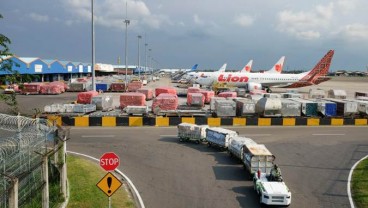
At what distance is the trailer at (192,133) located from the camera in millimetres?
29027

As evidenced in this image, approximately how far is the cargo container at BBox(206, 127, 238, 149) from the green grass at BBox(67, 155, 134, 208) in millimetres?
9320

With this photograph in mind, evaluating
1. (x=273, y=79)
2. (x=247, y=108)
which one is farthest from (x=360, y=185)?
(x=273, y=79)

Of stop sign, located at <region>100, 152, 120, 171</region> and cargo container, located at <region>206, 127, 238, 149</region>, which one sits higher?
stop sign, located at <region>100, 152, 120, 171</region>

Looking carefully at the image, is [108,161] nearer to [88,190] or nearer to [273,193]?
[88,190]

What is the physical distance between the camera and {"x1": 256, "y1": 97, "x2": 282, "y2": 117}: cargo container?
37.6 meters

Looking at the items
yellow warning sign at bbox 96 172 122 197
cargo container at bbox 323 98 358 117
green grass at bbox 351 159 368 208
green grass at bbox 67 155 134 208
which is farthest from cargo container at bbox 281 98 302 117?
yellow warning sign at bbox 96 172 122 197

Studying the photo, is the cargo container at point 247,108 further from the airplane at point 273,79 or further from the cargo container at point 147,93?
the airplane at point 273,79

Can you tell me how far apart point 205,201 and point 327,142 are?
696 inches

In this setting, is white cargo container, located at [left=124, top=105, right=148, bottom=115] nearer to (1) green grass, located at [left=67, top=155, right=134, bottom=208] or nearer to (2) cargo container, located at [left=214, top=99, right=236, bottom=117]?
(2) cargo container, located at [left=214, top=99, right=236, bottom=117]

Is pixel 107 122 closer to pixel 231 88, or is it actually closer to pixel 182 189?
pixel 182 189

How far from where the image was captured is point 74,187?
A: 714 inches

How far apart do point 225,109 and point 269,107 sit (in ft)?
15.4

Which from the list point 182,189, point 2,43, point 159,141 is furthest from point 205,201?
point 159,141

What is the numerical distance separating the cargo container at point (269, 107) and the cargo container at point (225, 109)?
2934 mm
